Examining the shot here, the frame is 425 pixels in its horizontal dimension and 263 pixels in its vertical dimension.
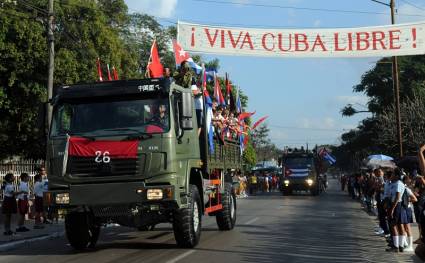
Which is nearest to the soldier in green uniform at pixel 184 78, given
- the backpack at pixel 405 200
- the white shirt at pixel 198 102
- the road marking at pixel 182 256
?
the white shirt at pixel 198 102

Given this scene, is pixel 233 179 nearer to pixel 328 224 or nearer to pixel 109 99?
pixel 328 224

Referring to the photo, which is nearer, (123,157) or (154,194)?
(154,194)

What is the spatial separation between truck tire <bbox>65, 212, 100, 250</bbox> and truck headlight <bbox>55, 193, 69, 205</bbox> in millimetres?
624

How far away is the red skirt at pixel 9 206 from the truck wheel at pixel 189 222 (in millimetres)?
5682

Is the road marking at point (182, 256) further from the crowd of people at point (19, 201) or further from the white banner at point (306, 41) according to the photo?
the white banner at point (306, 41)

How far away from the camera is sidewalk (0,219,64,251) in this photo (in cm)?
1351

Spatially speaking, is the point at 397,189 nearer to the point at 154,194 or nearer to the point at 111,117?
the point at 154,194

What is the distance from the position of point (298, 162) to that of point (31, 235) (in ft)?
95.2

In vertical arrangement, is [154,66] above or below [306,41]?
below

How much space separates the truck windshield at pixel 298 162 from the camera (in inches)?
1665

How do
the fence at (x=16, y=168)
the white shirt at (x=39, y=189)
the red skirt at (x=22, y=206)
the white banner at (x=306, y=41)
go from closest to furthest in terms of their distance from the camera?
the red skirt at (x=22, y=206)
the white shirt at (x=39, y=189)
the white banner at (x=306, y=41)
the fence at (x=16, y=168)

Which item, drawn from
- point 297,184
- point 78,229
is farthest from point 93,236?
point 297,184

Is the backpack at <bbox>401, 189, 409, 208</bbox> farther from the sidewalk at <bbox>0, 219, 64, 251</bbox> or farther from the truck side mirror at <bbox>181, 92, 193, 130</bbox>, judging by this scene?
the sidewalk at <bbox>0, 219, 64, 251</bbox>

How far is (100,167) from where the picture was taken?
11.0 meters
